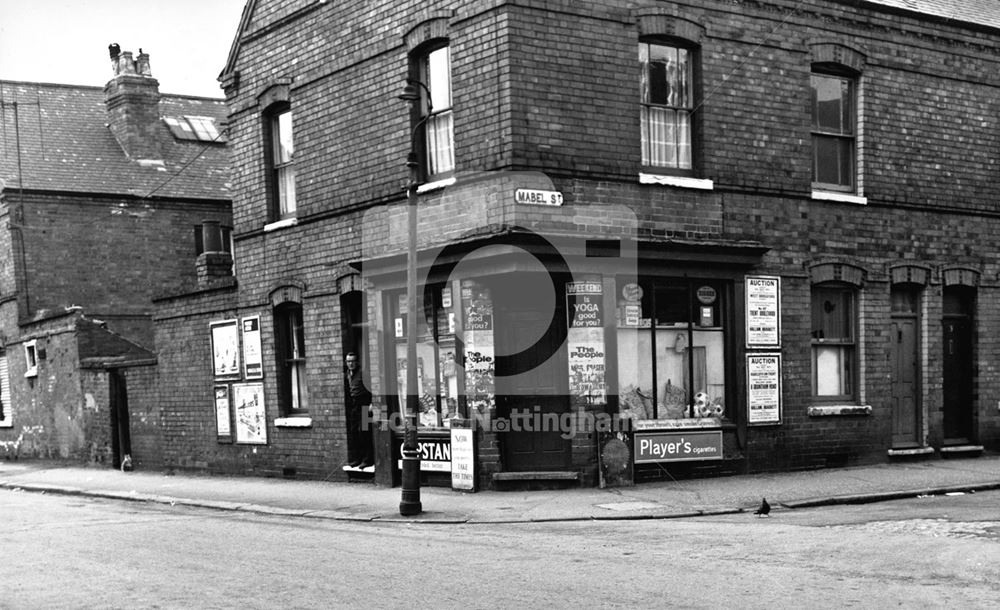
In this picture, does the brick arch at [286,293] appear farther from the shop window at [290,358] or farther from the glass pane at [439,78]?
the glass pane at [439,78]

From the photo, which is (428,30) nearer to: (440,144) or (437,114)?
(437,114)

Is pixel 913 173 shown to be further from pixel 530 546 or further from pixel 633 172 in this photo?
pixel 530 546

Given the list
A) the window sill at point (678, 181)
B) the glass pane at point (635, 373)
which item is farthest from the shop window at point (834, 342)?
the glass pane at point (635, 373)

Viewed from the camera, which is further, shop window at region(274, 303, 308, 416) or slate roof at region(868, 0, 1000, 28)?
shop window at region(274, 303, 308, 416)

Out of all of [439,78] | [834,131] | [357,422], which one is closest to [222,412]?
[357,422]

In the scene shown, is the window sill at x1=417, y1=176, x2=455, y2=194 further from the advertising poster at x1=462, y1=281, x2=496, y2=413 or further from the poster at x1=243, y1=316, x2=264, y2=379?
the poster at x1=243, y1=316, x2=264, y2=379

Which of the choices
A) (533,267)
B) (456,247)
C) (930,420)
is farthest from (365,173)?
(930,420)

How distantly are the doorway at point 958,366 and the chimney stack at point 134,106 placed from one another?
70.2 feet

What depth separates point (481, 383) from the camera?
14.9 metres

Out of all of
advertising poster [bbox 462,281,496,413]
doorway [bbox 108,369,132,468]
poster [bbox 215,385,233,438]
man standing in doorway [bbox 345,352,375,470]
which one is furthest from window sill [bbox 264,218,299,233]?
doorway [bbox 108,369,132,468]

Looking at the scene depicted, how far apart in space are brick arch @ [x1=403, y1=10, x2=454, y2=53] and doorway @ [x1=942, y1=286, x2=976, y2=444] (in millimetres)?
9932

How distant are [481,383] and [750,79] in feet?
20.8

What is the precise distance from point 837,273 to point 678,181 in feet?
11.3

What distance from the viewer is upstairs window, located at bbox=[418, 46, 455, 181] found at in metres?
15.7
